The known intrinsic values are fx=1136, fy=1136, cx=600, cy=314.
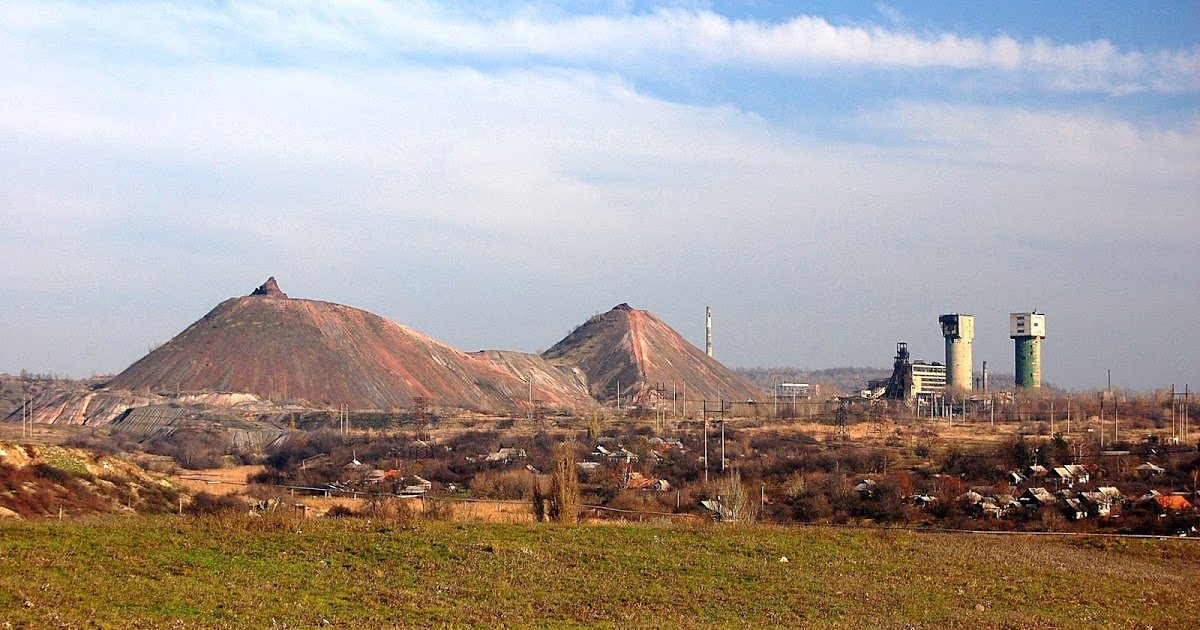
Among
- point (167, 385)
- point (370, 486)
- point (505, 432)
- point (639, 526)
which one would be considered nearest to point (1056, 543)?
point (639, 526)

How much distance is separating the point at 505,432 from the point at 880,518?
49024 millimetres

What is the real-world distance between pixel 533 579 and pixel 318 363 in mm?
114955

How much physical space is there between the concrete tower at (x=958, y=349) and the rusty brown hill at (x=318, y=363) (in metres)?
46.2

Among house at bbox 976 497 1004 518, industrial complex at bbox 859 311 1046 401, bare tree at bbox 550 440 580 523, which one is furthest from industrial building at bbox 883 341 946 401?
bare tree at bbox 550 440 580 523

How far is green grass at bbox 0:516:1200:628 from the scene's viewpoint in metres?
13.5

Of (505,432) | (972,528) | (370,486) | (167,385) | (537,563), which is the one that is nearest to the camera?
(537,563)

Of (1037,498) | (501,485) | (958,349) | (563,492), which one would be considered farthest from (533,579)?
(958,349)

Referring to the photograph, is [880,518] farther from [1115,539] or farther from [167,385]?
[167,385]

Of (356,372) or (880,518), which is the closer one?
(880,518)

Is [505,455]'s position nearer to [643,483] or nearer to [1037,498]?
[643,483]

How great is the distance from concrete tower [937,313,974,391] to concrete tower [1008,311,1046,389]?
205 inches

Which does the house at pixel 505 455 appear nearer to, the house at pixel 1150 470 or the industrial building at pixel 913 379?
the house at pixel 1150 470

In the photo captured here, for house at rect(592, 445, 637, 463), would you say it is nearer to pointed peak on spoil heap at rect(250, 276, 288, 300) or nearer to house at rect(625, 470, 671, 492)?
house at rect(625, 470, 671, 492)

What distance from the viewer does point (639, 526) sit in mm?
23484
